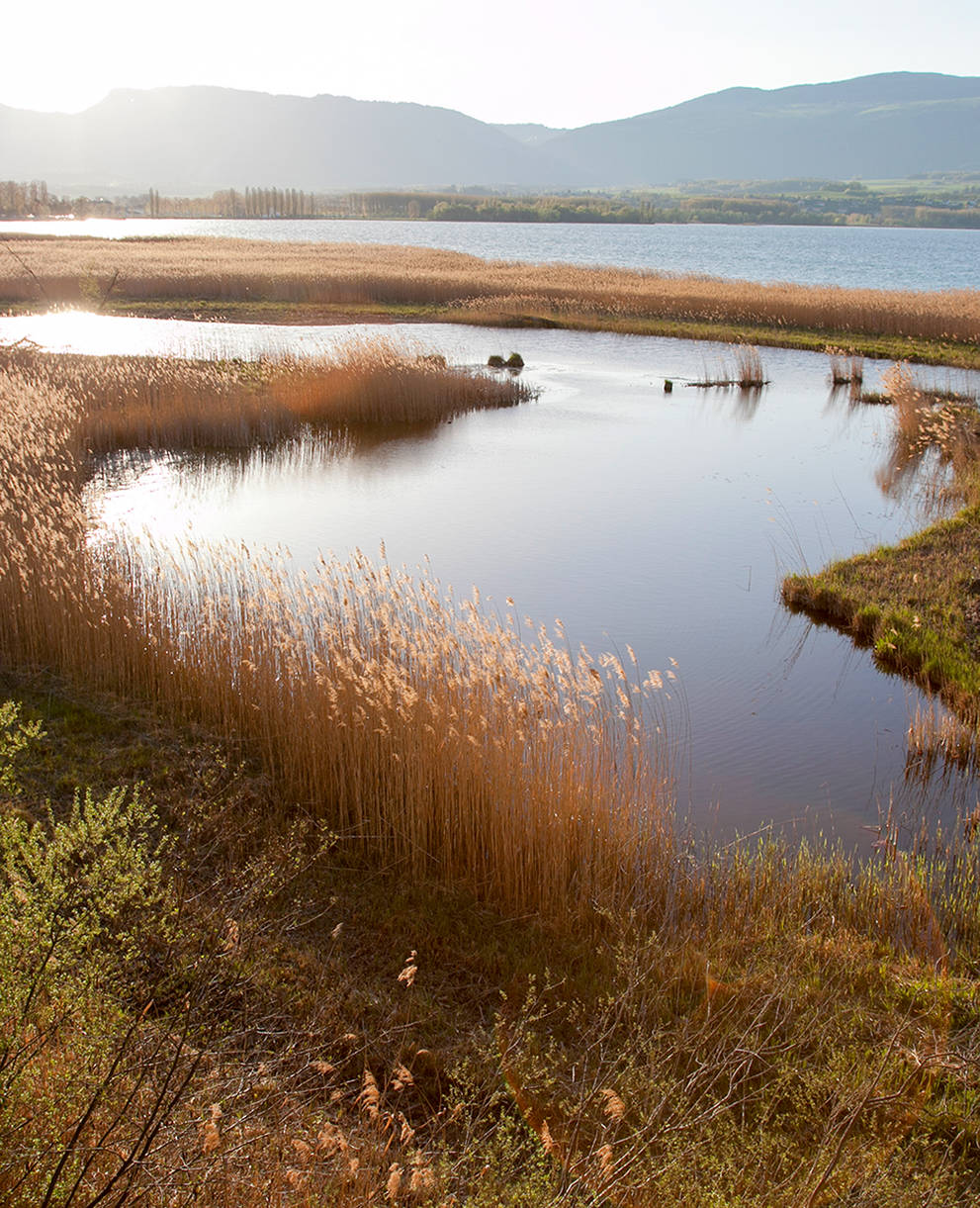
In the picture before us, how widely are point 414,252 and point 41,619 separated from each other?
179 feet

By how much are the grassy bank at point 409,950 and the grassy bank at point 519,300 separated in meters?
23.4

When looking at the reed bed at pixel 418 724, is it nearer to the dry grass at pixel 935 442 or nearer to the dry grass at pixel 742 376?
Result: the dry grass at pixel 935 442

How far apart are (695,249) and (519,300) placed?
57.9 meters

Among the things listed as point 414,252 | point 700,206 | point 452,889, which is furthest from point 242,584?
point 700,206

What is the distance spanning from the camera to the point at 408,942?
16.2ft

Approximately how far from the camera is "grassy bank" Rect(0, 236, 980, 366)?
29.5m

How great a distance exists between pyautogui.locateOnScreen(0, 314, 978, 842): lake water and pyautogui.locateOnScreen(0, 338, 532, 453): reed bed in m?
0.75

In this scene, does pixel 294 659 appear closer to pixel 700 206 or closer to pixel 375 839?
pixel 375 839

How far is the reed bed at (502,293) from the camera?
30828 mm

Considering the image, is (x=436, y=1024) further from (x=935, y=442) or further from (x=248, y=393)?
(x=935, y=442)

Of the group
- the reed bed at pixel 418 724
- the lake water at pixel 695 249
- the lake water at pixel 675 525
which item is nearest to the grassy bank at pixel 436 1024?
the reed bed at pixel 418 724

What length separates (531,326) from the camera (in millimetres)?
33094

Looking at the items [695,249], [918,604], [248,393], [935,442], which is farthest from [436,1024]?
[695,249]

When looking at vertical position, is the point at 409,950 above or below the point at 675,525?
below
